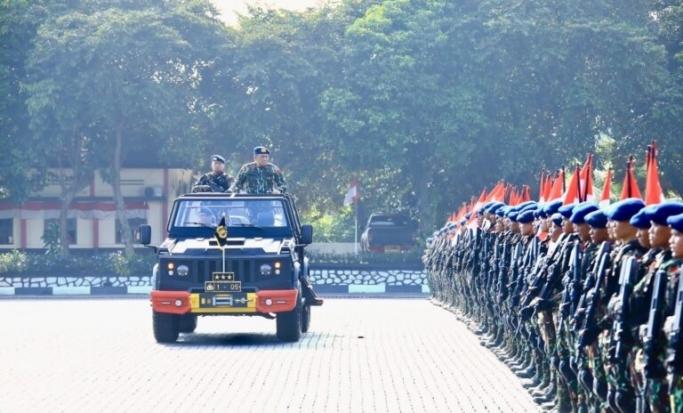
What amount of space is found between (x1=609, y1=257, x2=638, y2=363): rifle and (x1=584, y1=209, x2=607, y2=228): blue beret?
1.70 meters

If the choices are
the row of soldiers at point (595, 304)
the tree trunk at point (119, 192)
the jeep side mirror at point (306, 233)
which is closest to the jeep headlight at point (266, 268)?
the jeep side mirror at point (306, 233)

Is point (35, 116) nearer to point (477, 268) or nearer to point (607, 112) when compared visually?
point (607, 112)

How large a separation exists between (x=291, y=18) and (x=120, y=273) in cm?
1184

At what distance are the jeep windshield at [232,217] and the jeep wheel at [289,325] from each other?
1.23 metres

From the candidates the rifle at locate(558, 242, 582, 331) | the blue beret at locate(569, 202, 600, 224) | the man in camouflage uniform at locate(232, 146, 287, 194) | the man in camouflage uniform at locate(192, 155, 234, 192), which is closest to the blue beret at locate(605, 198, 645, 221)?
the rifle at locate(558, 242, 582, 331)

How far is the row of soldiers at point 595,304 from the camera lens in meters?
9.27

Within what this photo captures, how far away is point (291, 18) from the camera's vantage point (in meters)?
55.1

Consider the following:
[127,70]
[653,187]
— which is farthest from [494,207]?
[127,70]

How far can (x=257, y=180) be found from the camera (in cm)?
2350

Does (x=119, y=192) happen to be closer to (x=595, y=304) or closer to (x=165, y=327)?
(x=165, y=327)

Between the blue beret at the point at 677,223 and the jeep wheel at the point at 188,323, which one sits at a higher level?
the blue beret at the point at 677,223

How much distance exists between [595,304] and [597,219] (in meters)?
1.08

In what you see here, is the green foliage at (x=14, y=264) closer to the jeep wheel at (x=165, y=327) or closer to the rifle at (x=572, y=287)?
the jeep wheel at (x=165, y=327)

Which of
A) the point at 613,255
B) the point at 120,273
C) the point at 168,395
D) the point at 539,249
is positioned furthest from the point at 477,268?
the point at 120,273
